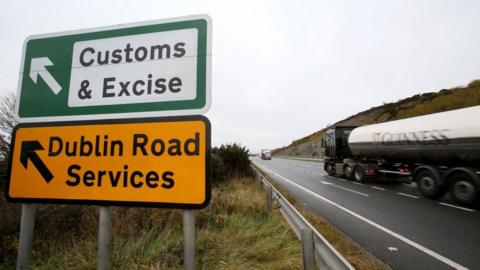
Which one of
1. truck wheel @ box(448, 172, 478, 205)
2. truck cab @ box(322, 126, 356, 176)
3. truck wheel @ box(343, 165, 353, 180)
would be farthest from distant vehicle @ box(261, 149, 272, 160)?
truck wheel @ box(448, 172, 478, 205)

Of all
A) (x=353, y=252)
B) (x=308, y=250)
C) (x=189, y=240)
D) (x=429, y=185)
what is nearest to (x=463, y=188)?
(x=429, y=185)

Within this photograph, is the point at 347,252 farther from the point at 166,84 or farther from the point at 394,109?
the point at 394,109

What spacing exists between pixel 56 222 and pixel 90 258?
140cm

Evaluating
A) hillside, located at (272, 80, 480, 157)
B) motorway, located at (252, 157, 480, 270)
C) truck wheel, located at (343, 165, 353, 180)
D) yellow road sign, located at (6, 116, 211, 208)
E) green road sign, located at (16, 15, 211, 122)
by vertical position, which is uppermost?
hillside, located at (272, 80, 480, 157)

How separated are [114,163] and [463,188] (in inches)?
401

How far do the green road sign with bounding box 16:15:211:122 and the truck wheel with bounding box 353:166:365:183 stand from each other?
13.5 meters

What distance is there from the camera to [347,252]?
4.02 meters

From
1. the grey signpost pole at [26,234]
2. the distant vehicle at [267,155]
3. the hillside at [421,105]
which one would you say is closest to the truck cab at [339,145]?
the grey signpost pole at [26,234]

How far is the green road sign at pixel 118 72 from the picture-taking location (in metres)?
1.75

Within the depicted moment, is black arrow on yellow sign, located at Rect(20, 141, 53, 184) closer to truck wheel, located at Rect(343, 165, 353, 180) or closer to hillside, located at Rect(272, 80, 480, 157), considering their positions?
truck wheel, located at Rect(343, 165, 353, 180)

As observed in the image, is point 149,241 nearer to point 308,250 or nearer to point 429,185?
point 308,250

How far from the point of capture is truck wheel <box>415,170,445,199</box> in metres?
8.37

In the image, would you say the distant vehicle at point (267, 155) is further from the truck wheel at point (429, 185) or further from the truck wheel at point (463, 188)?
the truck wheel at point (463, 188)

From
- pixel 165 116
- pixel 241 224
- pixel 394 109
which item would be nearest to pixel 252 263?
pixel 241 224
